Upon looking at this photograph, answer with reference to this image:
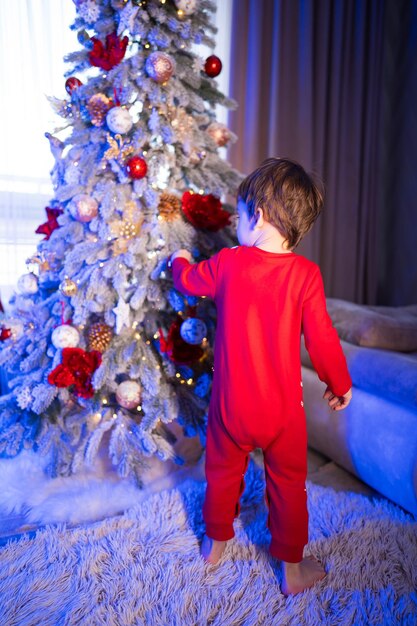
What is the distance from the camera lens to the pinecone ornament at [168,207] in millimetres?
1512

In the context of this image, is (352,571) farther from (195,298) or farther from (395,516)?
(195,298)

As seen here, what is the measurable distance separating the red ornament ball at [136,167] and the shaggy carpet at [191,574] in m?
1.08

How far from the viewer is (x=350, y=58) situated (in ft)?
9.62

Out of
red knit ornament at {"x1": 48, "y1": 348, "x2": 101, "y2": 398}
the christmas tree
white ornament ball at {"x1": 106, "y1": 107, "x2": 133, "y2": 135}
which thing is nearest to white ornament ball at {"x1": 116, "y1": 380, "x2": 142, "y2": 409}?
the christmas tree

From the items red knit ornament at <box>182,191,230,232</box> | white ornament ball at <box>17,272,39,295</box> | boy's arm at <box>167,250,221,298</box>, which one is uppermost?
red knit ornament at <box>182,191,230,232</box>

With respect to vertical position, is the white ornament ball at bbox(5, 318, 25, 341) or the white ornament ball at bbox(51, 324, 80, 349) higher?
the white ornament ball at bbox(51, 324, 80, 349)

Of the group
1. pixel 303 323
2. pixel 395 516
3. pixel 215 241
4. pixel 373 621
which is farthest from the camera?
pixel 215 241

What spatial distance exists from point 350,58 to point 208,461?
2824 mm

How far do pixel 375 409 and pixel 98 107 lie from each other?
145 centimetres

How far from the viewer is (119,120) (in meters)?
1.40

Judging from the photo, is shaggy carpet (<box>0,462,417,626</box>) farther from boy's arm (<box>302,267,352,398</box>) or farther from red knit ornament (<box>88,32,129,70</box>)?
red knit ornament (<box>88,32,129,70</box>)

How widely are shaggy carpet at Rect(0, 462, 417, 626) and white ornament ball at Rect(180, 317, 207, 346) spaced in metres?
0.55

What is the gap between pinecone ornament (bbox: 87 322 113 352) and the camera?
152cm

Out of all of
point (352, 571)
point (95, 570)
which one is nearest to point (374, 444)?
point (352, 571)
